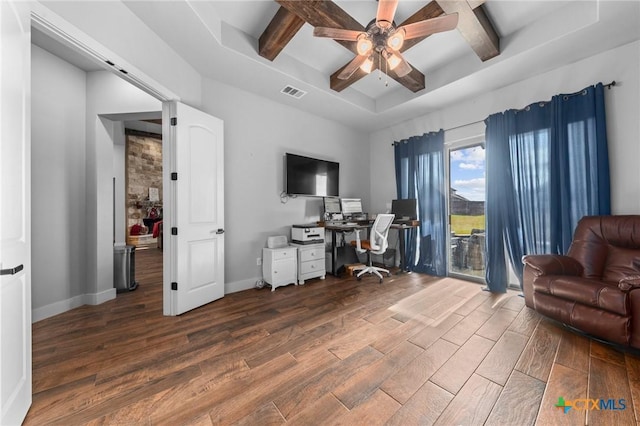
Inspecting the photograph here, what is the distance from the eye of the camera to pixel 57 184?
2.49 m

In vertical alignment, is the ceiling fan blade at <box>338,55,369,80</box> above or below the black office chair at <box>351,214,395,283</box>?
above

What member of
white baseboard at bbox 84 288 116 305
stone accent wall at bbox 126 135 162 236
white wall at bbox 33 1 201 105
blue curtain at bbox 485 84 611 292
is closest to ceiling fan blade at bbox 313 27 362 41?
white wall at bbox 33 1 201 105

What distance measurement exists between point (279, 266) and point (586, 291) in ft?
9.95

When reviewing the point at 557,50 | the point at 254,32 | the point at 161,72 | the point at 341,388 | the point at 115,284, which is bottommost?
the point at 341,388

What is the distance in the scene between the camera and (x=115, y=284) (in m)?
3.08

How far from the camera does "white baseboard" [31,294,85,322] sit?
7.46ft

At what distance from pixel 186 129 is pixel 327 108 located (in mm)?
2200

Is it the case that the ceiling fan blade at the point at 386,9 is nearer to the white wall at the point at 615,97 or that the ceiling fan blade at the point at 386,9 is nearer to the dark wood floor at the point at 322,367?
the white wall at the point at 615,97

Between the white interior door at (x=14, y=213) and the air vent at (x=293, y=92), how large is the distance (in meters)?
2.33

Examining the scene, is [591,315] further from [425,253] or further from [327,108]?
[327,108]

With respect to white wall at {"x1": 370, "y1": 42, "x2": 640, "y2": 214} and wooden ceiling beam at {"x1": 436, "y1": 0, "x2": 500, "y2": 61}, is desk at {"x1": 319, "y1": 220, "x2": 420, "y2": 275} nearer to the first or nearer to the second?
white wall at {"x1": 370, "y1": 42, "x2": 640, "y2": 214}

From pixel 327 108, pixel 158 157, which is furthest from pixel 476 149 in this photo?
pixel 158 157

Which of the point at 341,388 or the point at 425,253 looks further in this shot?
the point at 425,253

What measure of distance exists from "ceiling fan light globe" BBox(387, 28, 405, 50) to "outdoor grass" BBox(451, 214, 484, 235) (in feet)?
9.21
